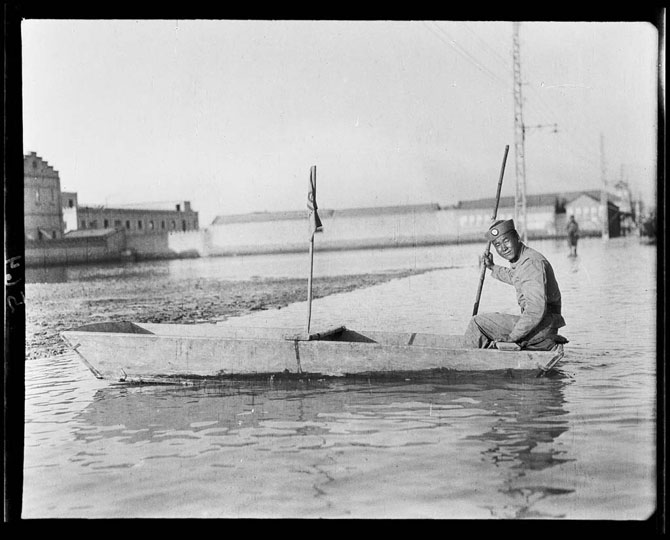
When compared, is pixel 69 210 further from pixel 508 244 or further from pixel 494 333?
pixel 508 244

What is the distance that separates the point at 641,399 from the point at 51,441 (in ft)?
17.3

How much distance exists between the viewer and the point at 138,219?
1688 inches

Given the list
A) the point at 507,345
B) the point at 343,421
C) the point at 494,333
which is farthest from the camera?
the point at 494,333

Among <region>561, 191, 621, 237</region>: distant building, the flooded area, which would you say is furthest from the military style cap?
<region>561, 191, 621, 237</region>: distant building

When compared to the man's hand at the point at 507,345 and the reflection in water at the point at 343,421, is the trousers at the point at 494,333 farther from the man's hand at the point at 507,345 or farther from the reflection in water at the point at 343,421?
the reflection in water at the point at 343,421

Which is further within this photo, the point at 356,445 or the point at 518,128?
the point at 518,128

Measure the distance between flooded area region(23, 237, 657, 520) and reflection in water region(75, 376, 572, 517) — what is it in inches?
0.7

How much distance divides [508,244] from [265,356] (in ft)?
9.07

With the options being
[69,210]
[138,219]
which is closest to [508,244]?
[69,210]

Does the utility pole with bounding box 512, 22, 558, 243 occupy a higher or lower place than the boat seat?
higher

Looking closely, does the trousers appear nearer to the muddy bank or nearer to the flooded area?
the flooded area

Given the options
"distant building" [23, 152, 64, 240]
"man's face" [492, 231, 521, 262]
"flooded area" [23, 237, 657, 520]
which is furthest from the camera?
"distant building" [23, 152, 64, 240]

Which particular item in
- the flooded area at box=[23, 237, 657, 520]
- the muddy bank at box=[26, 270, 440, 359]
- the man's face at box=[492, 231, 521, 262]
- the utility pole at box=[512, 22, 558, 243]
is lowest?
the flooded area at box=[23, 237, 657, 520]

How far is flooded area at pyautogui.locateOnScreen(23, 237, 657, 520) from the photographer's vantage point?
191 inches
